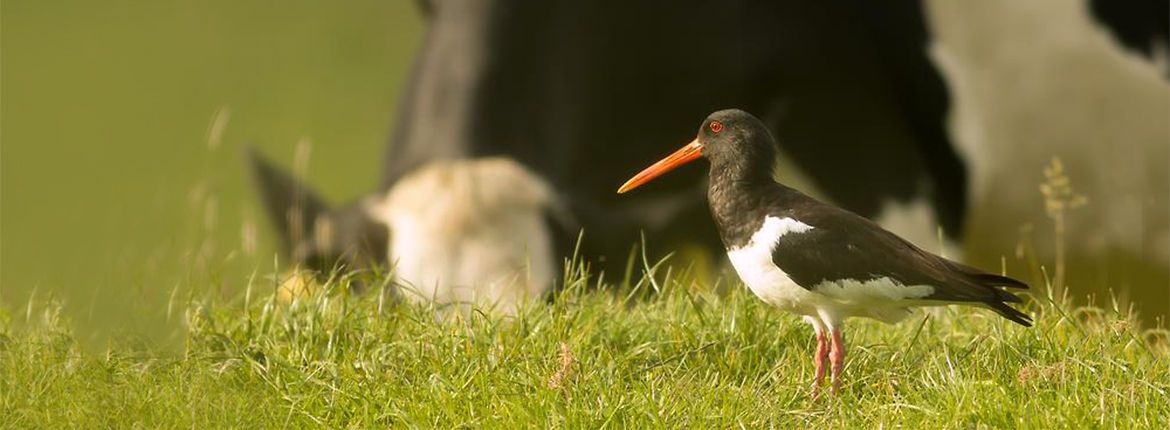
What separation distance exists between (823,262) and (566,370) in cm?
61

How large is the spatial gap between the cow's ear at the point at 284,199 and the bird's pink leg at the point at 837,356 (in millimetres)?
2969

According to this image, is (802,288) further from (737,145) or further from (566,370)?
(566,370)

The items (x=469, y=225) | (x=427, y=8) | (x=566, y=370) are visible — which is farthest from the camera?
(x=427, y=8)

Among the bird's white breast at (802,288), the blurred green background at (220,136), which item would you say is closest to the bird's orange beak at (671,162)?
the bird's white breast at (802,288)

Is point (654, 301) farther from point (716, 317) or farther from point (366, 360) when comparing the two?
point (366, 360)

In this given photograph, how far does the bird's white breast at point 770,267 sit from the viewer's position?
3871 mm

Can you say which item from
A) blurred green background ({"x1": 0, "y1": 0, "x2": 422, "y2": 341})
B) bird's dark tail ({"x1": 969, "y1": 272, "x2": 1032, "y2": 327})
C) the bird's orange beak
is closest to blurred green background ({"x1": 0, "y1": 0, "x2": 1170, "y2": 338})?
blurred green background ({"x1": 0, "y1": 0, "x2": 422, "y2": 341})

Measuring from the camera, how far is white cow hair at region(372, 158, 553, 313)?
19.7ft

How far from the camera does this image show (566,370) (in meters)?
3.97

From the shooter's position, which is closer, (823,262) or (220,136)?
(823,262)

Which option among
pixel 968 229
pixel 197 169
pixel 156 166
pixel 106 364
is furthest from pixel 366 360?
pixel 156 166

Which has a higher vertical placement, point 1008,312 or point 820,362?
point 1008,312

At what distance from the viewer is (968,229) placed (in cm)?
830

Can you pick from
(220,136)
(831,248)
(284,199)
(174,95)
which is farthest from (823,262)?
(174,95)
